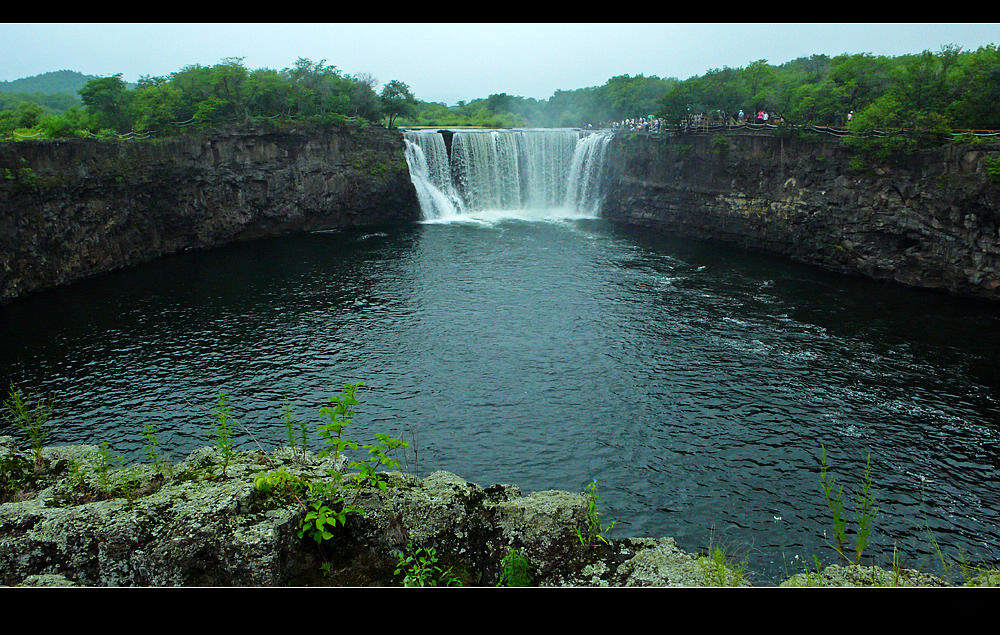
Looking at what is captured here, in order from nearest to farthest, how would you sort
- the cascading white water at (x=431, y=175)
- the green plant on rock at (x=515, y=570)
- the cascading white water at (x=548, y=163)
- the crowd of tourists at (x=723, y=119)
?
1. the green plant on rock at (x=515, y=570)
2. the crowd of tourists at (x=723, y=119)
3. the cascading white water at (x=431, y=175)
4. the cascading white water at (x=548, y=163)

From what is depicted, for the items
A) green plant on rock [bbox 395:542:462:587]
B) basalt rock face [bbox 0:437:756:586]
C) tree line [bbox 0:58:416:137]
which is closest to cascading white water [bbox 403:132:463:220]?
tree line [bbox 0:58:416:137]

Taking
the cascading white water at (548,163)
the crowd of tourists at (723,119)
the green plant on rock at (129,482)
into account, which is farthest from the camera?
the cascading white water at (548,163)

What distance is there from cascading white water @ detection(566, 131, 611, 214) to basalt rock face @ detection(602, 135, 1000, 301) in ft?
7.07

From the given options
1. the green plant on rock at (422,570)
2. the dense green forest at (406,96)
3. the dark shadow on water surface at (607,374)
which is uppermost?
the dense green forest at (406,96)

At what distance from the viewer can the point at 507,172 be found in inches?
2591

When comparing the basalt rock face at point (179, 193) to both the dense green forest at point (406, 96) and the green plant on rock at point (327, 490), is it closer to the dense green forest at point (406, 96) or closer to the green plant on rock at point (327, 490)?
the dense green forest at point (406, 96)

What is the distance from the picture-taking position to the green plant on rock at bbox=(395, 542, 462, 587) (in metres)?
7.28

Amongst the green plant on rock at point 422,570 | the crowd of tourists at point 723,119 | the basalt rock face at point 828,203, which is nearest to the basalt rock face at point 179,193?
the basalt rock face at point 828,203

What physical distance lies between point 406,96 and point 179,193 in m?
28.1

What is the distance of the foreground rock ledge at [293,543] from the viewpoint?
24.4 ft

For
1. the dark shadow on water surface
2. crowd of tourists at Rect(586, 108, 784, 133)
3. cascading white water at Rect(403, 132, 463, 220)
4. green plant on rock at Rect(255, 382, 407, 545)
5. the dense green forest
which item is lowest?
the dark shadow on water surface

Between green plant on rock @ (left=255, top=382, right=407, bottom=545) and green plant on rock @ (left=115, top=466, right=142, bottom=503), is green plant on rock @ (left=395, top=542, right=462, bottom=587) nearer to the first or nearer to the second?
green plant on rock @ (left=255, top=382, right=407, bottom=545)

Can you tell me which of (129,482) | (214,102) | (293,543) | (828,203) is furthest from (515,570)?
(214,102)

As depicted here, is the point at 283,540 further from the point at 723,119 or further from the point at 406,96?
the point at 406,96
